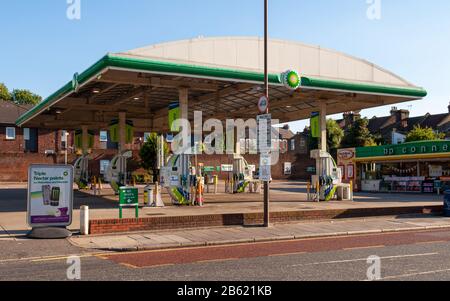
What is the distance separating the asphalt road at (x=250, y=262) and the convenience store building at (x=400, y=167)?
1053 inches

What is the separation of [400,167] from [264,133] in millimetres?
29368

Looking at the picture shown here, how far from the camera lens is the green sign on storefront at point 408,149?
38159mm

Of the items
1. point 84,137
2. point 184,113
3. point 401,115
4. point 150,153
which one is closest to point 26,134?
point 150,153

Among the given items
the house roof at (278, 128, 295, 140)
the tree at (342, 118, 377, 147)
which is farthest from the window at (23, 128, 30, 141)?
the tree at (342, 118, 377, 147)

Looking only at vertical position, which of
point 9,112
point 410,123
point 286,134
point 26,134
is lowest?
point 26,134

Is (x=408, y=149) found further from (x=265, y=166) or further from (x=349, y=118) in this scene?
(x=349, y=118)

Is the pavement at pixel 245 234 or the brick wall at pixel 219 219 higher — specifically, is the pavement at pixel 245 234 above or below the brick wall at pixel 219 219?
below

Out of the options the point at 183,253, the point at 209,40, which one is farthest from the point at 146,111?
the point at 183,253

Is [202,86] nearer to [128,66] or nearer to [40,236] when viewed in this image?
[128,66]

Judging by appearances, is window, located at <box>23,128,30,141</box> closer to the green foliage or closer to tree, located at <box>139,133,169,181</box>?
tree, located at <box>139,133,169,181</box>

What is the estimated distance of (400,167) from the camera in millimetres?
42938

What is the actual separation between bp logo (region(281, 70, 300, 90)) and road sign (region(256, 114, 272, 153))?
5.81 meters

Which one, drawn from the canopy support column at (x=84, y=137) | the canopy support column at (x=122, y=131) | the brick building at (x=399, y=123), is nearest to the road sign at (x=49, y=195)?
the canopy support column at (x=122, y=131)

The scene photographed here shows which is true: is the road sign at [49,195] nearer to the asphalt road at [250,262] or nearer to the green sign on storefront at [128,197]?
the asphalt road at [250,262]
